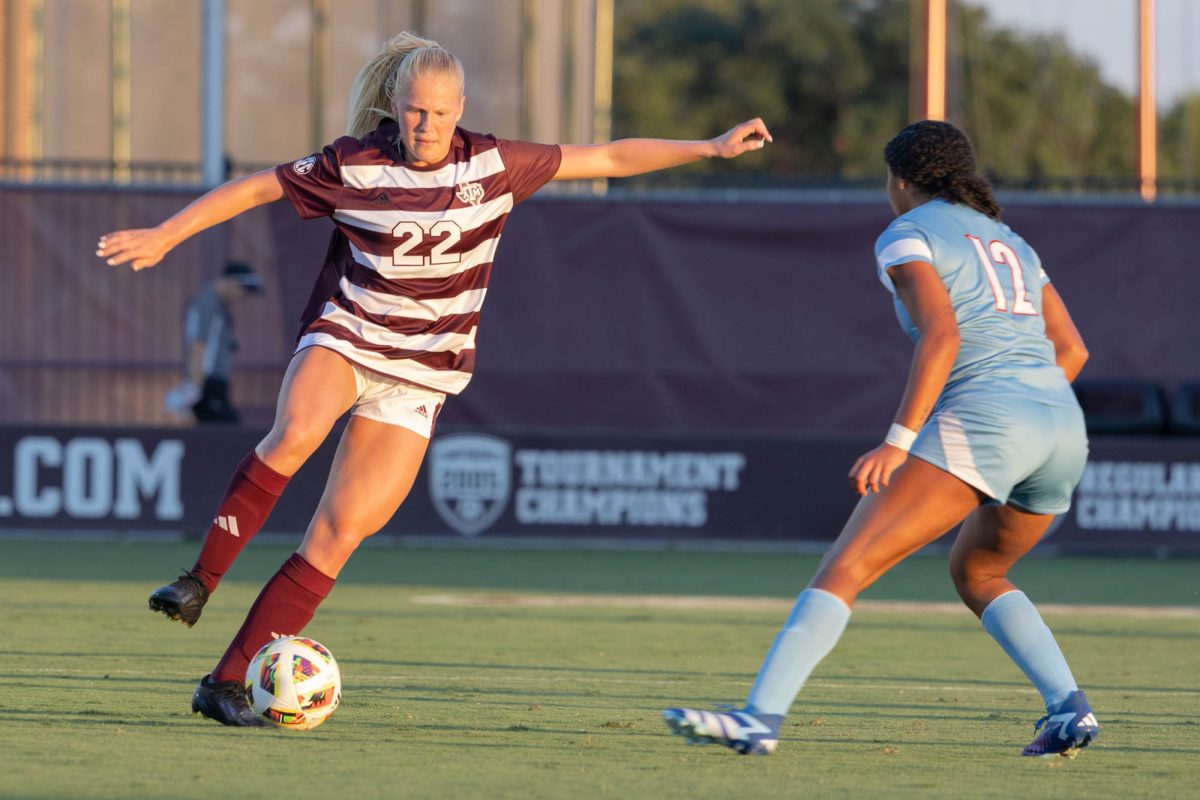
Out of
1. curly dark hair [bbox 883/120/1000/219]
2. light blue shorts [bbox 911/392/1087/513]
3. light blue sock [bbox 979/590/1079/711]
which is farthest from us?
light blue sock [bbox 979/590/1079/711]

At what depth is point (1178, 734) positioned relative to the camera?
6176 millimetres

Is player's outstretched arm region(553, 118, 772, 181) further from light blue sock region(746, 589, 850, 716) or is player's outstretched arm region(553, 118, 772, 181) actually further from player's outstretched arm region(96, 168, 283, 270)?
light blue sock region(746, 589, 850, 716)

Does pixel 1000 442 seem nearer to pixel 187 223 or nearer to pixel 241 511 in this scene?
pixel 241 511

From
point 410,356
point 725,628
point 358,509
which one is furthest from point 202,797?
point 725,628

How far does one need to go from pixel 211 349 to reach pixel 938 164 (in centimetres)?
909

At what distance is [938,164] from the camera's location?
548 cm

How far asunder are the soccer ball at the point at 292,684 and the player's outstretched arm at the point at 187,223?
129 centimetres

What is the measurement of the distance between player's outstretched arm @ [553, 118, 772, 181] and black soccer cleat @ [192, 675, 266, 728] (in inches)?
79.2

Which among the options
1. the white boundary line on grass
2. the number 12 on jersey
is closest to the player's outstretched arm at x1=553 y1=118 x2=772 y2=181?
the number 12 on jersey

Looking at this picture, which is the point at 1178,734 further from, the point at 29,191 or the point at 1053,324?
the point at 29,191

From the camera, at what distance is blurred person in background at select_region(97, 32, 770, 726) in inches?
227

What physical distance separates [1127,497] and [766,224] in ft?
11.3

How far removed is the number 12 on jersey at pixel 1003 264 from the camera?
5.36 metres

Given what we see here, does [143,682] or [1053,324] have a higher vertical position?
[1053,324]
